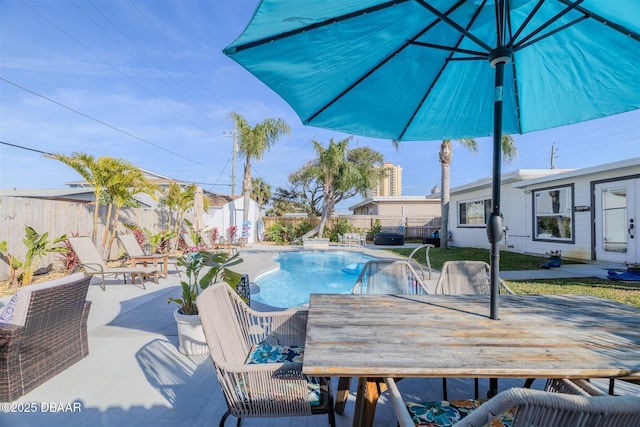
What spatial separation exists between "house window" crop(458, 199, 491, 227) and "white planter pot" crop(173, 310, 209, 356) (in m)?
13.5

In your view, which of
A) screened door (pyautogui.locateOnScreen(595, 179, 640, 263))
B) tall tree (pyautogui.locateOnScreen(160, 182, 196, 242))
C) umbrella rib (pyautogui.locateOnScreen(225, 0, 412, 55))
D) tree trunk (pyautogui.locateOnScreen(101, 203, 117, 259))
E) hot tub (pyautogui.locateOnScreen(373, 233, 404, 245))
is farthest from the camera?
hot tub (pyautogui.locateOnScreen(373, 233, 404, 245))

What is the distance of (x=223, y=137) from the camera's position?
75.3 feet

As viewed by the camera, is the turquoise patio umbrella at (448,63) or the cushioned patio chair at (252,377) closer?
the cushioned patio chair at (252,377)

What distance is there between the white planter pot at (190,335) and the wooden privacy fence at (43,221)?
559 centimetres

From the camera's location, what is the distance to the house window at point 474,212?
13.7 metres

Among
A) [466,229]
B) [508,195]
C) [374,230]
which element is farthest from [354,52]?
[374,230]

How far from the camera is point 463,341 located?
1.51 m

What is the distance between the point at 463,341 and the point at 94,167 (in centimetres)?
926

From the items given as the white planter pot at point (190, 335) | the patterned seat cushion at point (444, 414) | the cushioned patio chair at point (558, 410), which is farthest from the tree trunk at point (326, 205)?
the cushioned patio chair at point (558, 410)

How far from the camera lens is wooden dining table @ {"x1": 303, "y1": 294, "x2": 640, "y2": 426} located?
4.04 ft

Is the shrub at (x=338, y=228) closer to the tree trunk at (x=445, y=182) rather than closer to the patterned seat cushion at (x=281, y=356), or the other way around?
the tree trunk at (x=445, y=182)

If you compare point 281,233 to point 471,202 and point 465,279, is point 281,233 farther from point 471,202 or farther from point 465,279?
point 465,279

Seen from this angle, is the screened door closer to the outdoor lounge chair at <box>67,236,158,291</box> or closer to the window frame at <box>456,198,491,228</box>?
the window frame at <box>456,198,491,228</box>

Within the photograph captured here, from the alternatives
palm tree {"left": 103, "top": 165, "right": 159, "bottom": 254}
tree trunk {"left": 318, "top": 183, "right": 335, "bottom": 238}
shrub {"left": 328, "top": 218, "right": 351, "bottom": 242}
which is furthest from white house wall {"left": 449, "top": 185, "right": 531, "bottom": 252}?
palm tree {"left": 103, "top": 165, "right": 159, "bottom": 254}
